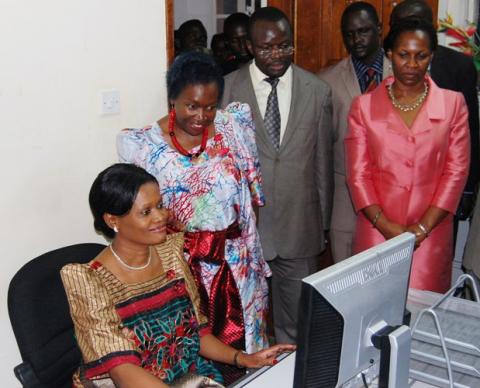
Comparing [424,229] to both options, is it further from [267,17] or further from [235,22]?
[235,22]

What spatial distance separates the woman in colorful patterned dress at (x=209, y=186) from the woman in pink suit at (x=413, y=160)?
1.67 feet

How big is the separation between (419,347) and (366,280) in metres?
0.47

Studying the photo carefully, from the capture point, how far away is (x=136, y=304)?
1.88 m

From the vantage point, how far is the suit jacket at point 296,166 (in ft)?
9.53

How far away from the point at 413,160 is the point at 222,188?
0.77m

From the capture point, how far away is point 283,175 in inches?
115

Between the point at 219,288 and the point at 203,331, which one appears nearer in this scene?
the point at 203,331

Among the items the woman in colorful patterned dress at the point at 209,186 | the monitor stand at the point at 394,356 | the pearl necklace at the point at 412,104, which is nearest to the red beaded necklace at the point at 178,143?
the woman in colorful patterned dress at the point at 209,186

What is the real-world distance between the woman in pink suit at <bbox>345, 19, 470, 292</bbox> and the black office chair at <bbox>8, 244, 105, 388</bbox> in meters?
1.22

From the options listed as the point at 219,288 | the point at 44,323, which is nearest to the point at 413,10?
the point at 219,288

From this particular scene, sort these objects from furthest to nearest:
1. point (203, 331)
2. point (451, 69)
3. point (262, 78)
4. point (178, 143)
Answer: point (451, 69)
point (262, 78)
point (178, 143)
point (203, 331)

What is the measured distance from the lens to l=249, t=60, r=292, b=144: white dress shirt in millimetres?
2912

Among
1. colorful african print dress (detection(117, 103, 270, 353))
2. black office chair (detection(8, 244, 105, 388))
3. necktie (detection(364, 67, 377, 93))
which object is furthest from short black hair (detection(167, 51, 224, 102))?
necktie (detection(364, 67, 377, 93))

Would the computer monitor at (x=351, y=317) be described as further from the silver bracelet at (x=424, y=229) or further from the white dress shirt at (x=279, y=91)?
the white dress shirt at (x=279, y=91)
